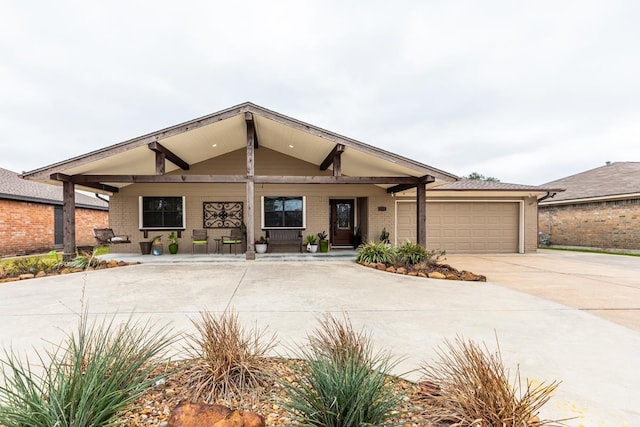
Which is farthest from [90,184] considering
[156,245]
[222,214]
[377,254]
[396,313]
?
[396,313]

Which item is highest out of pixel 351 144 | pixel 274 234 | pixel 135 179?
pixel 351 144

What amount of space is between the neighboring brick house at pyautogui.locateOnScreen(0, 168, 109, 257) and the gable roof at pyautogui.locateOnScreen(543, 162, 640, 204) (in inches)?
919

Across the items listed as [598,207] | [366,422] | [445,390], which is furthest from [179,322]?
[598,207]

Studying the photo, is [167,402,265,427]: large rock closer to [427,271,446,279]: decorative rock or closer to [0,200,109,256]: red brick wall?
[427,271,446,279]: decorative rock

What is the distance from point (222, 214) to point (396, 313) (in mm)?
8294

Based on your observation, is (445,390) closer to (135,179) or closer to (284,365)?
(284,365)

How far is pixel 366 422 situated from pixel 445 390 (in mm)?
625

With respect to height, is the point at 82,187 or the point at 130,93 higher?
the point at 130,93

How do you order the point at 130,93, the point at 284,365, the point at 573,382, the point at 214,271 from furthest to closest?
the point at 130,93
the point at 214,271
the point at 284,365
the point at 573,382

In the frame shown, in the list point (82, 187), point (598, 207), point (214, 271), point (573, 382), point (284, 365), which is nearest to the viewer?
point (573, 382)

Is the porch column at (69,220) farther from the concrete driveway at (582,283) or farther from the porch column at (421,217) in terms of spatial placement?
the concrete driveway at (582,283)

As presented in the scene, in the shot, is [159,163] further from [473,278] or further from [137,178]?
→ [473,278]

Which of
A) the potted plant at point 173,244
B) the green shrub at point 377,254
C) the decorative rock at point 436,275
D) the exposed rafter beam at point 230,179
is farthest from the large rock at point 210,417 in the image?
the potted plant at point 173,244

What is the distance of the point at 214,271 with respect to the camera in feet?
22.3
